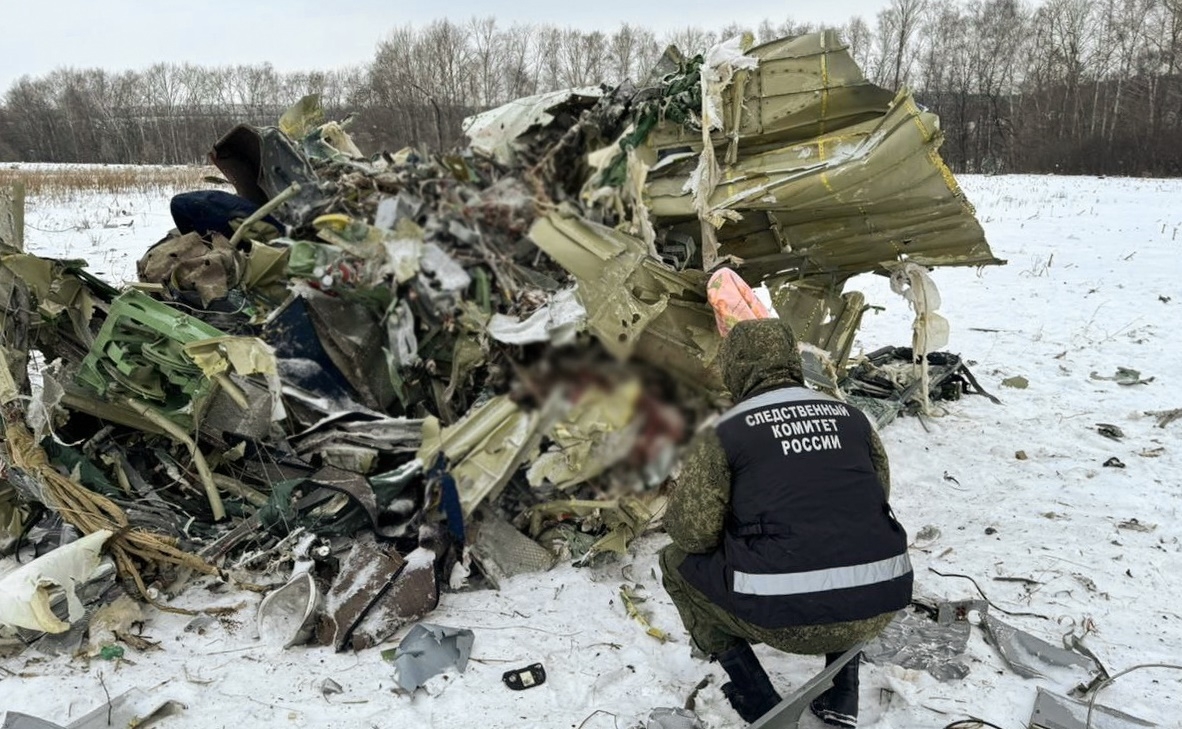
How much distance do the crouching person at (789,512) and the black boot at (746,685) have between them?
0.19 m

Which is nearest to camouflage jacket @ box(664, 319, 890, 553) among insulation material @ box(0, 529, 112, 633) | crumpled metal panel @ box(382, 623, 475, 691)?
crumpled metal panel @ box(382, 623, 475, 691)

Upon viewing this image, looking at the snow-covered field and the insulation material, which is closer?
the snow-covered field

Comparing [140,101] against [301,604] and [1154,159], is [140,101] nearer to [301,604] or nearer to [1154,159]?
[301,604]

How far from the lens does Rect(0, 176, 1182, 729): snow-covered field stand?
274cm

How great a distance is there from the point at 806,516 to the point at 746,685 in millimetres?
796

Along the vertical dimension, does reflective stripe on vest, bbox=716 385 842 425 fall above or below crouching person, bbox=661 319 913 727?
above

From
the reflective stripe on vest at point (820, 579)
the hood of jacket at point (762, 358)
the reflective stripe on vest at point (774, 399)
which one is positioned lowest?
→ the reflective stripe on vest at point (820, 579)

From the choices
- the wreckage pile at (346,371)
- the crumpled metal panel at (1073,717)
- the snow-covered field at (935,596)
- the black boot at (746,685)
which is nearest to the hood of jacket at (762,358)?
the wreckage pile at (346,371)

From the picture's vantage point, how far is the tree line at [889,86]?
1.36 metres

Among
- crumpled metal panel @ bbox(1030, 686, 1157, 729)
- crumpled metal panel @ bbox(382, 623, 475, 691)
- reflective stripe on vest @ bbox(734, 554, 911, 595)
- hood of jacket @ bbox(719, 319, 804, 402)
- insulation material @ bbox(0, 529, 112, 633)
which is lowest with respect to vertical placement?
crumpled metal panel @ bbox(1030, 686, 1157, 729)

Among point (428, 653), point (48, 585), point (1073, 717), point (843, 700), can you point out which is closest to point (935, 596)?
point (1073, 717)

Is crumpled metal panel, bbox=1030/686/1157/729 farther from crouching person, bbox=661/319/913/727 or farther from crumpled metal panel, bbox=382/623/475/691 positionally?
crumpled metal panel, bbox=382/623/475/691

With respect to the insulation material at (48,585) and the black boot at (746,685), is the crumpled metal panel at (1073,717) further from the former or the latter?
the insulation material at (48,585)

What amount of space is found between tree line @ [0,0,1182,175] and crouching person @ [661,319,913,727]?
3.58ft
